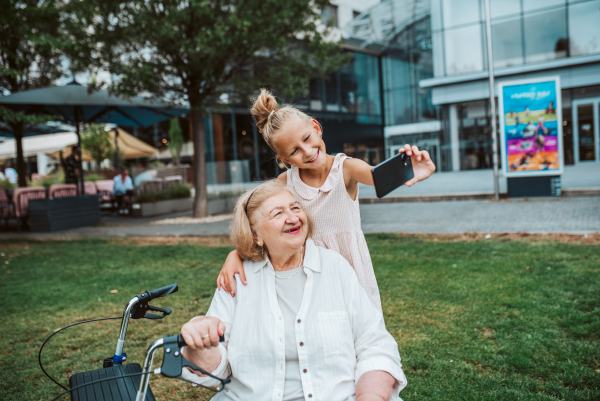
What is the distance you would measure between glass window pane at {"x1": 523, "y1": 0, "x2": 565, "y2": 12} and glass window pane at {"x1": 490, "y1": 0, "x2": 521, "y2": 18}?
28cm

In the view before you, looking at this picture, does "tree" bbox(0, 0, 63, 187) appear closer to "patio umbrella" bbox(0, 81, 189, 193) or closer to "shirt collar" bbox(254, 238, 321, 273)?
"patio umbrella" bbox(0, 81, 189, 193)

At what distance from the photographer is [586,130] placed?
1939cm

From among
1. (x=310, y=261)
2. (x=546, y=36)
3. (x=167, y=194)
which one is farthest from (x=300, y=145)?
(x=546, y=36)

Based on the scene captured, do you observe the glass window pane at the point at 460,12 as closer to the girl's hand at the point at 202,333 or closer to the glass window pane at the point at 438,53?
the glass window pane at the point at 438,53

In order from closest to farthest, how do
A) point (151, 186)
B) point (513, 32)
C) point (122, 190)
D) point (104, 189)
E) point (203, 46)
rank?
1. point (203, 46)
2. point (151, 186)
3. point (122, 190)
4. point (104, 189)
5. point (513, 32)

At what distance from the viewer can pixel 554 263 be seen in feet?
17.8

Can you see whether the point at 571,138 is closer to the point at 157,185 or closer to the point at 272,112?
the point at 157,185

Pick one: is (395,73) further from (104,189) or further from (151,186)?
(104,189)

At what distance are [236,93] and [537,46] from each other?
1504 cm

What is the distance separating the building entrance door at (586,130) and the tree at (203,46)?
12953 mm

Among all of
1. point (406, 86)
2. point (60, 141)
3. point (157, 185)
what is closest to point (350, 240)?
point (157, 185)

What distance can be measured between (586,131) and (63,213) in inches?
793

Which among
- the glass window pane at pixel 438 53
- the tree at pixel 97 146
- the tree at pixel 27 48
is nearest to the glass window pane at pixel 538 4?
the glass window pane at pixel 438 53

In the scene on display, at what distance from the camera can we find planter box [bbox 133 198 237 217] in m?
14.0
